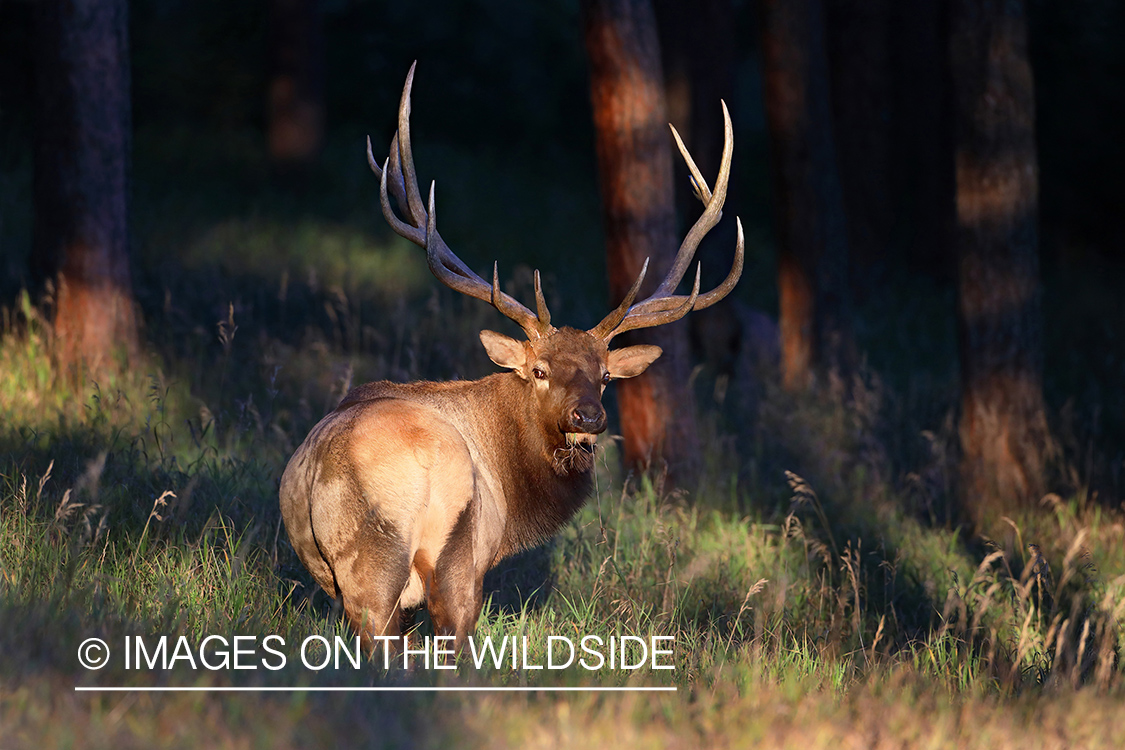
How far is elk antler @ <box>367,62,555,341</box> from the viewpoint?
5574mm

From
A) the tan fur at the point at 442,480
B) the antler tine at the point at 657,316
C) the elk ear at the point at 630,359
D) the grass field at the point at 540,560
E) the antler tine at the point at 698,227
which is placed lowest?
the grass field at the point at 540,560

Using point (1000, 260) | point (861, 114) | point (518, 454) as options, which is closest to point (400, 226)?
point (518, 454)

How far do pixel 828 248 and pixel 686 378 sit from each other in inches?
195

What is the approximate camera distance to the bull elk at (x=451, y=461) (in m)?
4.62

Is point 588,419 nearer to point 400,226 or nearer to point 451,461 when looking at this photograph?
point 451,461

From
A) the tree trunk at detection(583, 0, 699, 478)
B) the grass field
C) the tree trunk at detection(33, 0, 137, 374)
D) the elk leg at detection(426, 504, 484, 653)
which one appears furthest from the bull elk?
the tree trunk at detection(33, 0, 137, 374)

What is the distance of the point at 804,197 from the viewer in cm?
1281

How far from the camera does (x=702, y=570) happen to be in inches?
279

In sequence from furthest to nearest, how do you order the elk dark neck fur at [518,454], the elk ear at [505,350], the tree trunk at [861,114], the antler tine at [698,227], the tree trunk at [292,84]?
the tree trunk at [292,84]
the tree trunk at [861,114]
the antler tine at [698,227]
the elk ear at [505,350]
the elk dark neck fur at [518,454]

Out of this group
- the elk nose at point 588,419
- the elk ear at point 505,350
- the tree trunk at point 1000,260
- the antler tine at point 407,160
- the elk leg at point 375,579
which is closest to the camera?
the elk leg at point 375,579

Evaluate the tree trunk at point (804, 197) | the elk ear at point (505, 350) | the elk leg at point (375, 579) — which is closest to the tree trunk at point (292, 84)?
the tree trunk at point (804, 197)

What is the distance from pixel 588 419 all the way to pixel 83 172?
541cm

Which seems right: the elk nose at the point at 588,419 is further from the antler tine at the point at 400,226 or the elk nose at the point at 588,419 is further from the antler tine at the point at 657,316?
the antler tine at the point at 400,226

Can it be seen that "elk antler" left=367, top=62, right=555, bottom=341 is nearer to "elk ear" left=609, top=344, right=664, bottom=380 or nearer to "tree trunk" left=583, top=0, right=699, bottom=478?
"elk ear" left=609, top=344, right=664, bottom=380
